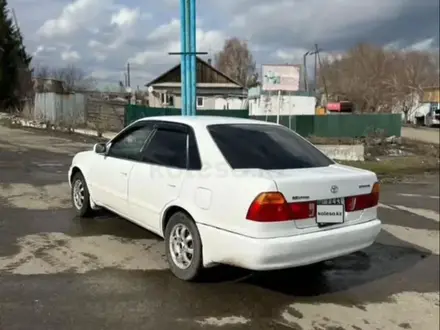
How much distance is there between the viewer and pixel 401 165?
53.3 feet

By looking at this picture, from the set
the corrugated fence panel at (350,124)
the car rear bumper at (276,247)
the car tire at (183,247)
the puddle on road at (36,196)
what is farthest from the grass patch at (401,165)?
the car tire at (183,247)

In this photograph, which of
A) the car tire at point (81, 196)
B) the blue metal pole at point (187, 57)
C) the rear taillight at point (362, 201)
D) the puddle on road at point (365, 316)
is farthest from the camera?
the blue metal pole at point (187, 57)

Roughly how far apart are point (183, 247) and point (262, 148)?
1176 millimetres

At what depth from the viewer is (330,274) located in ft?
16.2

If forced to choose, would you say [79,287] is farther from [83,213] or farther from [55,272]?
[83,213]

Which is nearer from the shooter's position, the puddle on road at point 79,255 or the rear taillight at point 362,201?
the rear taillight at point 362,201

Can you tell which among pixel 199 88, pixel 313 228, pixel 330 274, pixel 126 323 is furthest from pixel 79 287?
pixel 199 88

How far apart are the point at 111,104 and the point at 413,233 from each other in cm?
1866

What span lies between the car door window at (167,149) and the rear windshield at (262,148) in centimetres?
34

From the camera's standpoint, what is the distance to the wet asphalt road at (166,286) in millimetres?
3658

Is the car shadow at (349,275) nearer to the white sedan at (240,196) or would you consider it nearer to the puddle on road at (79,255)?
the white sedan at (240,196)

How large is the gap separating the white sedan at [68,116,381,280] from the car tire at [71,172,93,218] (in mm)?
1018

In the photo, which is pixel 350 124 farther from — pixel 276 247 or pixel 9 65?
pixel 9 65

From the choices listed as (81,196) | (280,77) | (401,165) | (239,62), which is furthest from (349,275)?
(239,62)
